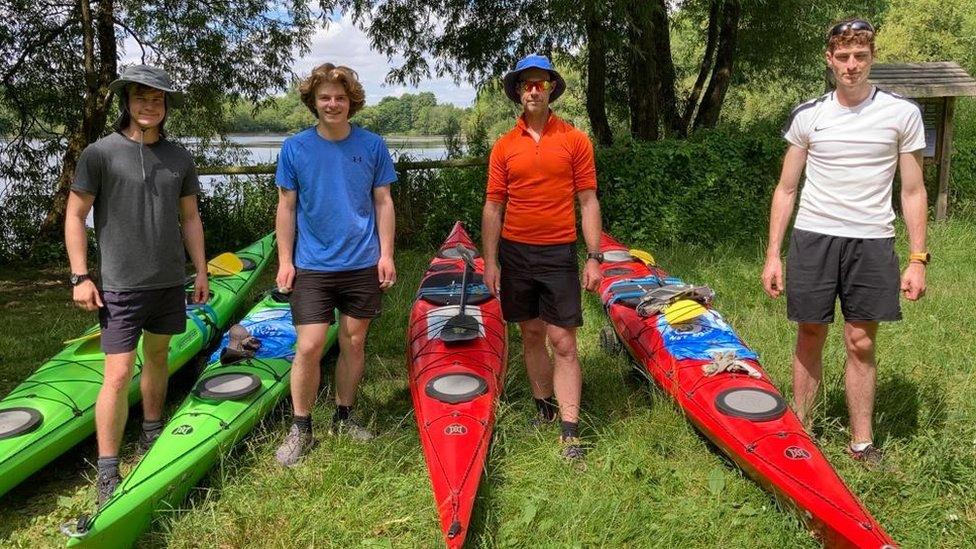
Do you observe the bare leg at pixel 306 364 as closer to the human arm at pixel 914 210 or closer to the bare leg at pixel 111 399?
the bare leg at pixel 111 399

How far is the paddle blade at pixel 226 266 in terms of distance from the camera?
557 cm

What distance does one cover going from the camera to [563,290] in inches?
127

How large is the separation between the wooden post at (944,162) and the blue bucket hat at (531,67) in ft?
22.4

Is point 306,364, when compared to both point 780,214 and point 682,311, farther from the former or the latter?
point 780,214

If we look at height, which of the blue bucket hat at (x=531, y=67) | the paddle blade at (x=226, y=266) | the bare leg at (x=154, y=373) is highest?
the blue bucket hat at (x=531, y=67)

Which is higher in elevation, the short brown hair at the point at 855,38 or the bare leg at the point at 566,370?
the short brown hair at the point at 855,38

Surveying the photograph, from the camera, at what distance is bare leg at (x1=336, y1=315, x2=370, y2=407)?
3.33 meters

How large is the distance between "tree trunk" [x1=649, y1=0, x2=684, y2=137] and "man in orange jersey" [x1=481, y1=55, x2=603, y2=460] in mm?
6412

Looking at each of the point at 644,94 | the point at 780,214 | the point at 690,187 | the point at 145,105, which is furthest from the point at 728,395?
the point at 644,94

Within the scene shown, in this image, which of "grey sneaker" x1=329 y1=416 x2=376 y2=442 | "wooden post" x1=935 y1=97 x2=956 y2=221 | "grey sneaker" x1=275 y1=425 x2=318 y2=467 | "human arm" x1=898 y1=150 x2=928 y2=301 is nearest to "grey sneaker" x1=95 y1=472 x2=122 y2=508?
"grey sneaker" x1=275 y1=425 x2=318 y2=467

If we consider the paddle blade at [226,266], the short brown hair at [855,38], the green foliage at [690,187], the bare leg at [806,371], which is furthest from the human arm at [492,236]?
the green foliage at [690,187]

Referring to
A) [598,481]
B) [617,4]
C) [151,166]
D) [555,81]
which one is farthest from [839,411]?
[617,4]

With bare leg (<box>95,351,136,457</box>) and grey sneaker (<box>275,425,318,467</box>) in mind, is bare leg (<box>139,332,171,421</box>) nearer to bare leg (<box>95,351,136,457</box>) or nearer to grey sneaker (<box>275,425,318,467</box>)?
bare leg (<box>95,351,136,457</box>)

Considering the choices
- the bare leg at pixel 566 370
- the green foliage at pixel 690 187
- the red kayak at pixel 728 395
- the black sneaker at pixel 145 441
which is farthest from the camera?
the green foliage at pixel 690 187
